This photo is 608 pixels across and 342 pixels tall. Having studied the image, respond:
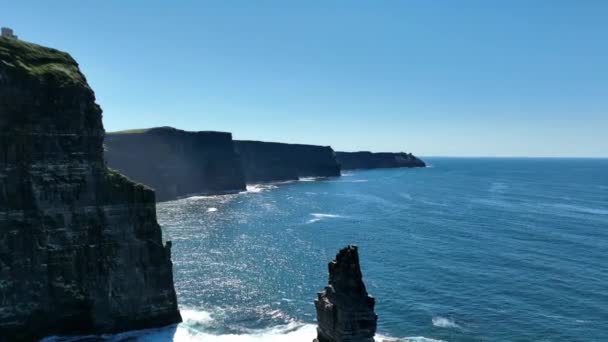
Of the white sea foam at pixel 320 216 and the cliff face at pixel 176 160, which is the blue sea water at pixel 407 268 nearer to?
the white sea foam at pixel 320 216

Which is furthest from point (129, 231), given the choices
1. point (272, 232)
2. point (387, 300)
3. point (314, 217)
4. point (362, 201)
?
point (362, 201)

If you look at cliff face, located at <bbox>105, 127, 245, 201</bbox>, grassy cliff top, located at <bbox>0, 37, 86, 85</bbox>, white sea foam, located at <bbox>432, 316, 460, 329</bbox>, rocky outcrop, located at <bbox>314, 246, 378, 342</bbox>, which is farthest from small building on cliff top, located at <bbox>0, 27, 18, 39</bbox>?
cliff face, located at <bbox>105, 127, 245, 201</bbox>

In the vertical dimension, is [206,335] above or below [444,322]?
above

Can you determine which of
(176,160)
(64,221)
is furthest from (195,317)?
(176,160)

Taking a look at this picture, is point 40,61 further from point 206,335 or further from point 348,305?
point 348,305

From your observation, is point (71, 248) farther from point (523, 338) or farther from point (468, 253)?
point (468, 253)
